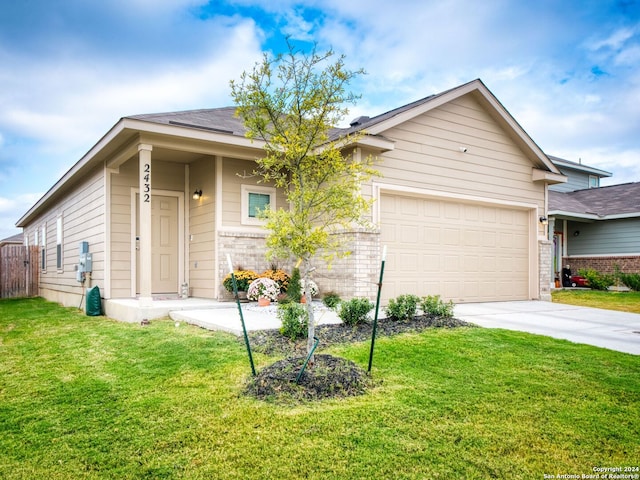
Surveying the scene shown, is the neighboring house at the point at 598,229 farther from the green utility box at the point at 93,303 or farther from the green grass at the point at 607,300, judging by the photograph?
the green utility box at the point at 93,303

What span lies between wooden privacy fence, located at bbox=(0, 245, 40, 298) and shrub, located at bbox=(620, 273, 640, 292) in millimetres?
20163

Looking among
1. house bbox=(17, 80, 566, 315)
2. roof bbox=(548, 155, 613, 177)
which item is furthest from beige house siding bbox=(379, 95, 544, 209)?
roof bbox=(548, 155, 613, 177)

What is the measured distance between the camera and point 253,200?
9242 millimetres

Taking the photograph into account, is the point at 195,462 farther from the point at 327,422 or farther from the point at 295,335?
the point at 295,335

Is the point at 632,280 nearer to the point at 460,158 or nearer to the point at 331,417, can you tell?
the point at 460,158

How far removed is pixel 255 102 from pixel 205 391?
2.57m

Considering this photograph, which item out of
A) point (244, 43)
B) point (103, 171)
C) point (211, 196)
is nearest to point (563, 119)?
point (244, 43)

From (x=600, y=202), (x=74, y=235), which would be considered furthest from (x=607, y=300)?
(x=74, y=235)

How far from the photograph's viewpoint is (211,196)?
8992 mm

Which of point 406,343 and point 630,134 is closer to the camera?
point 406,343

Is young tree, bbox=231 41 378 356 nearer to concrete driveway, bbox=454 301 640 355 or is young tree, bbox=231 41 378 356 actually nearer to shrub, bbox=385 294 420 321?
shrub, bbox=385 294 420 321

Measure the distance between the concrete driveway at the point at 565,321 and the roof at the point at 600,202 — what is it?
700 cm

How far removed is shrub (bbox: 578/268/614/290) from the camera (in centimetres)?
1483

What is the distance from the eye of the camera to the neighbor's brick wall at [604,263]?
1523 cm
